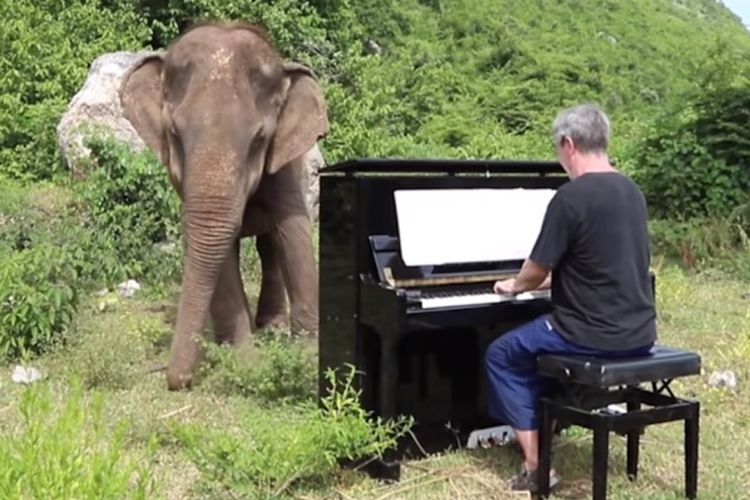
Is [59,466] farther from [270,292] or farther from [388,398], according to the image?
[270,292]

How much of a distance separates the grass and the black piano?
33 centimetres

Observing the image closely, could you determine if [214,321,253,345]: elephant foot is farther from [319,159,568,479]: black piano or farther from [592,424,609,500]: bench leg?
[592,424,609,500]: bench leg

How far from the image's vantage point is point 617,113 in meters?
28.6

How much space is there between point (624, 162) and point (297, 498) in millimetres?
13335

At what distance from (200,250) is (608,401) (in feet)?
10.0

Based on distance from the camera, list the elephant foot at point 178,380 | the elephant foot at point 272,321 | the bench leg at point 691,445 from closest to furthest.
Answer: the bench leg at point 691,445 → the elephant foot at point 178,380 → the elephant foot at point 272,321

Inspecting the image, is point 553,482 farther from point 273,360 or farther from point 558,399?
point 273,360

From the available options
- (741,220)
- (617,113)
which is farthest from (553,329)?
(617,113)

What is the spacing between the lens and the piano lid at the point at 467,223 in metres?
5.58

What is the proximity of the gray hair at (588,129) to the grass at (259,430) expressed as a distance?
1.78 meters

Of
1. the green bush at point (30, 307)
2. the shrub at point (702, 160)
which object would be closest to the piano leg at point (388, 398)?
the green bush at point (30, 307)

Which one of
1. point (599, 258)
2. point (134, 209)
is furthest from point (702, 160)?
point (599, 258)

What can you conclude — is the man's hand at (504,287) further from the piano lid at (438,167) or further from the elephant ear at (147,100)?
the elephant ear at (147,100)

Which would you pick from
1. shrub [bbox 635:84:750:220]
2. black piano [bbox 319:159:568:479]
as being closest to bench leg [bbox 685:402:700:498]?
black piano [bbox 319:159:568:479]
